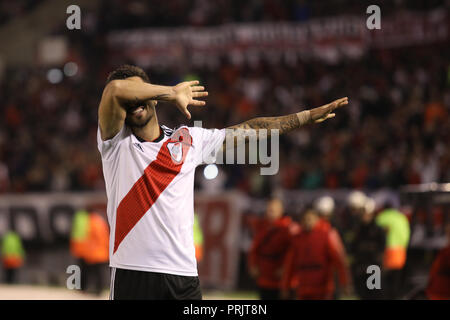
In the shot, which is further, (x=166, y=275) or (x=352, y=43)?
(x=352, y=43)

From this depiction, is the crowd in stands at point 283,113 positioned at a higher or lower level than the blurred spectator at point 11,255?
higher

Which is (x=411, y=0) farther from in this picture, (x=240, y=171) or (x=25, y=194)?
(x=25, y=194)

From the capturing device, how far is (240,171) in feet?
51.3

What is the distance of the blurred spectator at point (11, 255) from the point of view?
1529 cm

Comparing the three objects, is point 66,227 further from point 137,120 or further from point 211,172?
point 137,120

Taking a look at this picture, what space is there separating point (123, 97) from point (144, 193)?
0.54m

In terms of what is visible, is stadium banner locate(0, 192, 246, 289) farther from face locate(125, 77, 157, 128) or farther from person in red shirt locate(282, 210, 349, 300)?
face locate(125, 77, 157, 128)

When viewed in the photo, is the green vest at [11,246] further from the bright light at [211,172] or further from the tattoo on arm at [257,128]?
the tattoo on arm at [257,128]

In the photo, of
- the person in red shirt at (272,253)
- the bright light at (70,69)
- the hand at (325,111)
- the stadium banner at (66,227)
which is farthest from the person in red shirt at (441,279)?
the bright light at (70,69)

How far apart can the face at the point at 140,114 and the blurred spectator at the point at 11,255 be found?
12057 millimetres

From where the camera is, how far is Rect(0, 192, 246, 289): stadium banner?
1399cm

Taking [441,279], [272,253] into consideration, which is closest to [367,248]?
[272,253]

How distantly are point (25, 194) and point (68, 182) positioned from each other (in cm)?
100

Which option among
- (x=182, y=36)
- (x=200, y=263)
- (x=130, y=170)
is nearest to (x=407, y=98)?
(x=200, y=263)
